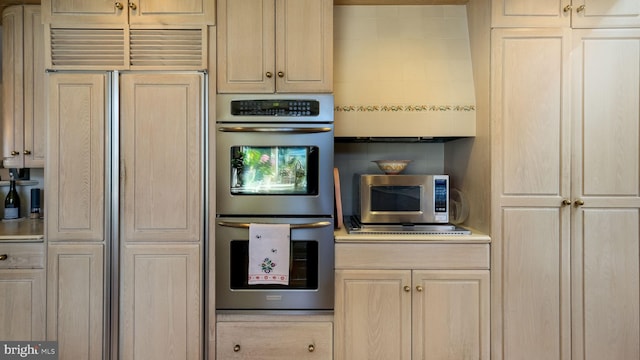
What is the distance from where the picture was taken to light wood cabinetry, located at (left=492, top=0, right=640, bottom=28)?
1.89m

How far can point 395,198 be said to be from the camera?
2066mm

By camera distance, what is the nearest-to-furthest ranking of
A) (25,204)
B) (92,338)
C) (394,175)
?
(92,338) → (394,175) → (25,204)

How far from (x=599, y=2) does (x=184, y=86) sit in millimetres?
2237

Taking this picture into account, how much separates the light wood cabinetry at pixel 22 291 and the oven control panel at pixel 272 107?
4.19 feet

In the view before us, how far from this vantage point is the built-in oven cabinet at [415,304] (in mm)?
1876

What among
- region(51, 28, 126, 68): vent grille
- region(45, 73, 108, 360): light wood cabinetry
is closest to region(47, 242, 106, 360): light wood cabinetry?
region(45, 73, 108, 360): light wood cabinetry

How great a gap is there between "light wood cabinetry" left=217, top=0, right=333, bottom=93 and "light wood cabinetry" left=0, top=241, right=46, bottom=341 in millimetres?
1364

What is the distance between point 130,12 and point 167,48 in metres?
0.27

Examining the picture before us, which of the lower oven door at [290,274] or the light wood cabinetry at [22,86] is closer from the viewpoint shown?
the lower oven door at [290,274]

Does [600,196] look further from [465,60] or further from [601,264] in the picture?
[465,60]

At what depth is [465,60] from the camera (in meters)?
2.18

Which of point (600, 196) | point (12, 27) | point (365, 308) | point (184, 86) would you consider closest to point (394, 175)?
point (365, 308)

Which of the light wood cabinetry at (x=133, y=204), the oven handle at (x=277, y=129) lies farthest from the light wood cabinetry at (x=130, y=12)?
the oven handle at (x=277, y=129)

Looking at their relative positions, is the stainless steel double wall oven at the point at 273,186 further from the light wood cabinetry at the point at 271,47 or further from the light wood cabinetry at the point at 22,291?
the light wood cabinetry at the point at 22,291
